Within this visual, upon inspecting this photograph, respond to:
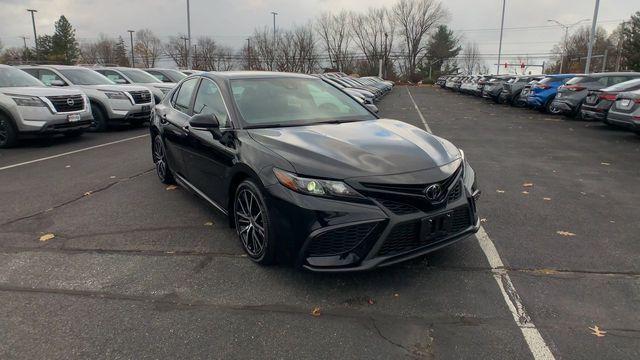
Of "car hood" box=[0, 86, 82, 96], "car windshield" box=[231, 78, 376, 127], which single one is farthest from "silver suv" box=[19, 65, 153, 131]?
"car windshield" box=[231, 78, 376, 127]

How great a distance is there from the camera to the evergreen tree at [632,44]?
63312 mm

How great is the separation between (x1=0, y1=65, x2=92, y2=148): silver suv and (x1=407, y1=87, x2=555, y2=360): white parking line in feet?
30.1

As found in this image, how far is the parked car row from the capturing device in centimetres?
1038

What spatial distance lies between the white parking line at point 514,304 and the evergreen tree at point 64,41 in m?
95.8

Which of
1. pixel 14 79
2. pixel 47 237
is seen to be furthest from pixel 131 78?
pixel 47 237

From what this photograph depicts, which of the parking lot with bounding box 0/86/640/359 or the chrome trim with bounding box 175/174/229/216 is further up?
the chrome trim with bounding box 175/174/229/216

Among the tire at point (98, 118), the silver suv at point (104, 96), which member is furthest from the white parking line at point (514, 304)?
the tire at point (98, 118)

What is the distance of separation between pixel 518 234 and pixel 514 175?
2.89 meters

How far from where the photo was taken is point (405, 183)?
3.12 metres

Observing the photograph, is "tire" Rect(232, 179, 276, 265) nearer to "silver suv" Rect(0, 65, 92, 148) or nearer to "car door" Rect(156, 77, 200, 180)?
"car door" Rect(156, 77, 200, 180)

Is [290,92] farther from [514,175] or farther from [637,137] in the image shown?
[637,137]

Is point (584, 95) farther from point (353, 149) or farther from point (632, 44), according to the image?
point (632, 44)

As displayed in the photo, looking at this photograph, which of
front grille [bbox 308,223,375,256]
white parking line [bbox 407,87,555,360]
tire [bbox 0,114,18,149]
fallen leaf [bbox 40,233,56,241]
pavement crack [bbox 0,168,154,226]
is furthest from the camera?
tire [bbox 0,114,18,149]

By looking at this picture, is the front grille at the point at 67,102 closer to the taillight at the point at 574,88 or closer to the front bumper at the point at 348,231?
the front bumper at the point at 348,231
